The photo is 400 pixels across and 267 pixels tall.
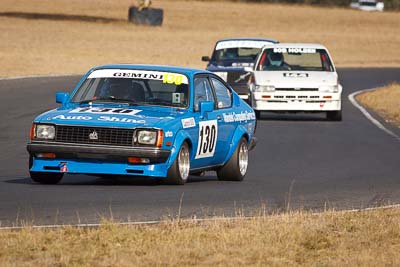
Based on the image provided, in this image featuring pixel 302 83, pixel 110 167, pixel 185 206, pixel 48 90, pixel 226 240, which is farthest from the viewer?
pixel 48 90

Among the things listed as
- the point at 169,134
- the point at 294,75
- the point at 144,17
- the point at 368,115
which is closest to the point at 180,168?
the point at 169,134

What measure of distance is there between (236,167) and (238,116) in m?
0.62

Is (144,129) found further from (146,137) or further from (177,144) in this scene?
(177,144)

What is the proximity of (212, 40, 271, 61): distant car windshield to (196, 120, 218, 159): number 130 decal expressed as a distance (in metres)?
16.0

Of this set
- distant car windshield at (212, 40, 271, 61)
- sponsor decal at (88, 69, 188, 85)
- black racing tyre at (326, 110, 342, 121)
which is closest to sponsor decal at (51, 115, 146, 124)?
sponsor decal at (88, 69, 188, 85)

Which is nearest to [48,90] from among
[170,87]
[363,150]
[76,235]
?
[363,150]

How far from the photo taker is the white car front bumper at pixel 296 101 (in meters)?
24.7

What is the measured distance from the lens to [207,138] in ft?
43.5

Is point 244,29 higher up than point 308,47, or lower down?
lower down

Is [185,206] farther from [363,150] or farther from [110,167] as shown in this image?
[363,150]

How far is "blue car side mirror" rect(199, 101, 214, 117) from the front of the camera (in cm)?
1312

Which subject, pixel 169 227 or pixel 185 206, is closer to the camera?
pixel 169 227

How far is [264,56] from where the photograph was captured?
25703 mm

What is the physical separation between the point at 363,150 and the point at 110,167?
7.15 metres
